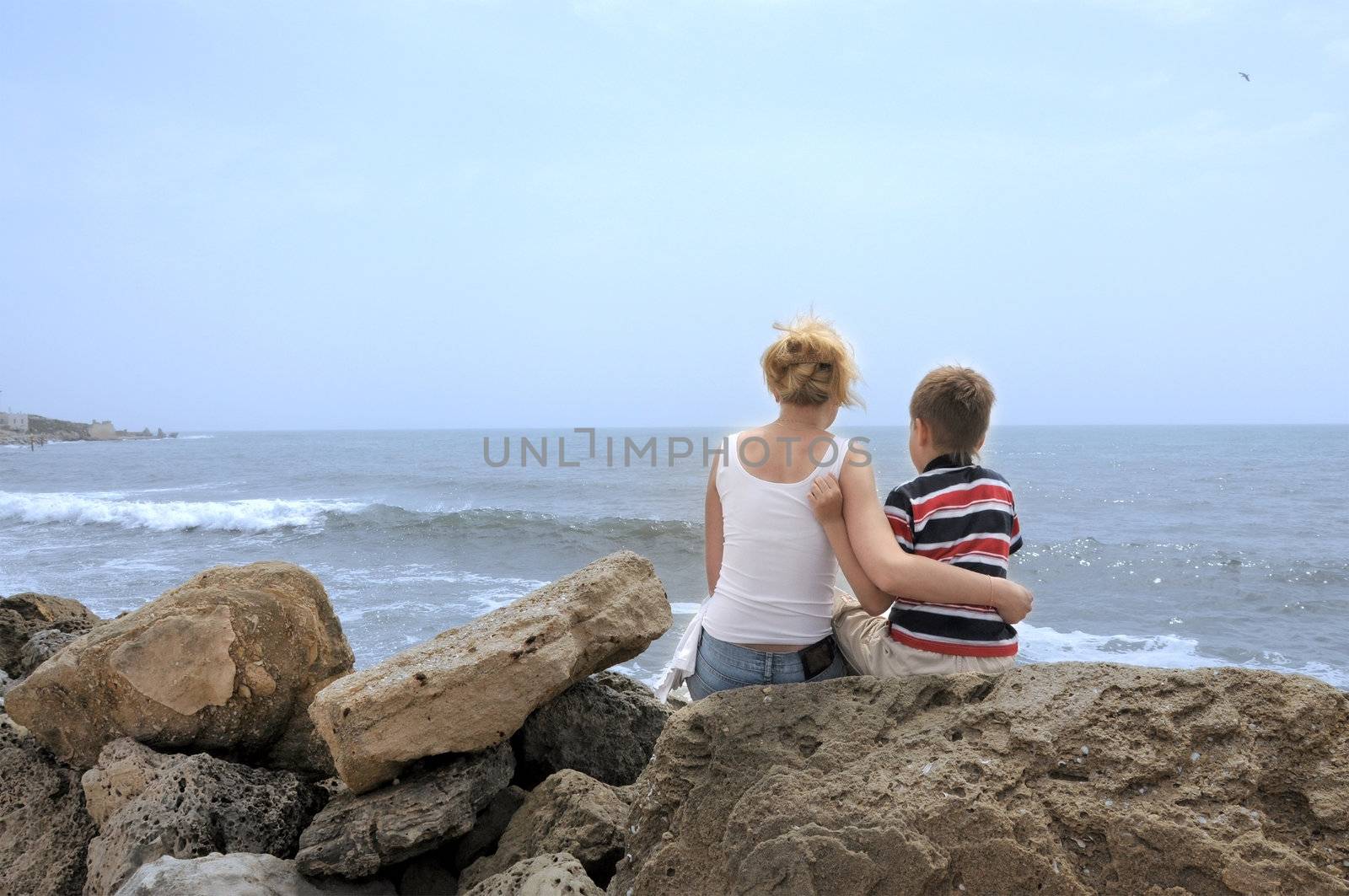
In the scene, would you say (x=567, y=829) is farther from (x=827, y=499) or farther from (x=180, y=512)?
(x=180, y=512)

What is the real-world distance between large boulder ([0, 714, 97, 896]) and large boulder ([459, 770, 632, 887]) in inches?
62.6

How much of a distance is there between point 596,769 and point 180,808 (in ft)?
5.20

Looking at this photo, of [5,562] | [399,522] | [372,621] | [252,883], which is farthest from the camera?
[399,522]

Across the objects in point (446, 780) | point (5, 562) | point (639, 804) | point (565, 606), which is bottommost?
point (5, 562)

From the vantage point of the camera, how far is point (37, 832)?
3.87 meters

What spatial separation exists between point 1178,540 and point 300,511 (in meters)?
20.1

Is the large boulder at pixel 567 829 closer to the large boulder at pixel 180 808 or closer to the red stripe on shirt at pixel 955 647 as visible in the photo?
the large boulder at pixel 180 808

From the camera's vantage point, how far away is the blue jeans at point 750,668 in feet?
10.1

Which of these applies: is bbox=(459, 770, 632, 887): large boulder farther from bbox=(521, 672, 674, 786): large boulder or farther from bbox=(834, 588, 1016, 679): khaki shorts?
bbox=(834, 588, 1016, 679): khaki shorts

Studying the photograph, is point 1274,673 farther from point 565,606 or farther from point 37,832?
point 37,832

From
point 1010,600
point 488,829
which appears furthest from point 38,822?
point 1010,600

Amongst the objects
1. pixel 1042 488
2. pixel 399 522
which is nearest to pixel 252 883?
pixel 399 522

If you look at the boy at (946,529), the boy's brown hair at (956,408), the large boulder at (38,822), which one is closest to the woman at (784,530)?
the boy at (946,529)

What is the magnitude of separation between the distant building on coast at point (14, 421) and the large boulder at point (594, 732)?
9617cm
